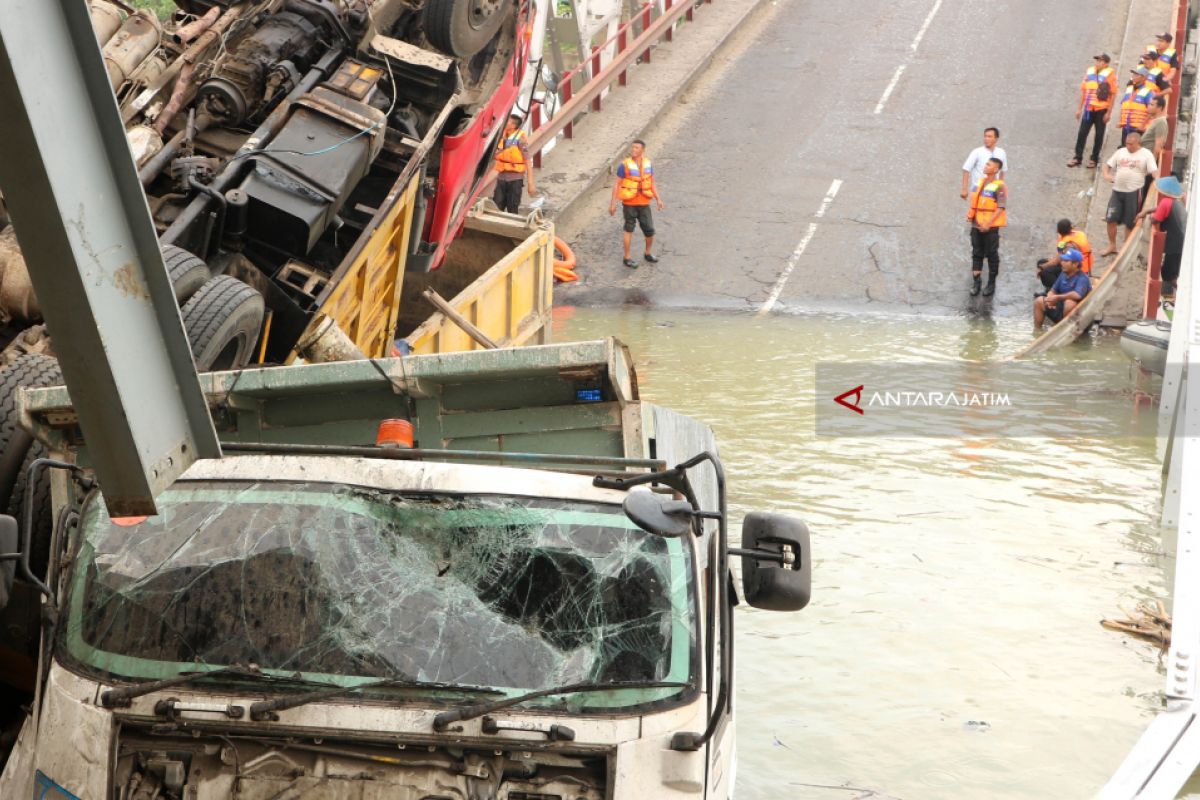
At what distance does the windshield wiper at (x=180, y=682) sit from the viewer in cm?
436

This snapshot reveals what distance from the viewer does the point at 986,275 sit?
1753cm

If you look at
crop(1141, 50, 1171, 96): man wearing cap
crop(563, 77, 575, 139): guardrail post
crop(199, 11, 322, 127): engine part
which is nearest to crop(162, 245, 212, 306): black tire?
crop(199, 11, 322, 127): engine part

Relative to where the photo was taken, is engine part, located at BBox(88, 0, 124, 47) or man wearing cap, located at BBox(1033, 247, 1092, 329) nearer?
engine part, located at BBox(88, 0, 124, 47)

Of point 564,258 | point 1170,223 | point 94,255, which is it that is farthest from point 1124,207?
point 94,255

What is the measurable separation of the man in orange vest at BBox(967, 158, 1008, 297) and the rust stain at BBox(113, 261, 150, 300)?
1404 cm

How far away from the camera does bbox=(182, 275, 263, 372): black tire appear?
756cm

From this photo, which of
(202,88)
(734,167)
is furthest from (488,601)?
(734,167)

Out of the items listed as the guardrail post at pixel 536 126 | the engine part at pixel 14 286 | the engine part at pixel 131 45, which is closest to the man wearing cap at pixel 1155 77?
the guardrail post at pixel 536 126

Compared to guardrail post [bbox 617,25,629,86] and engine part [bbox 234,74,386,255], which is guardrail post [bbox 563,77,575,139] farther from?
engine part [bbox 234,74,386,255]

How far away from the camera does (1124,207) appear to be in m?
17.3

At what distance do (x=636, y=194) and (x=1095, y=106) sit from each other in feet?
20.6

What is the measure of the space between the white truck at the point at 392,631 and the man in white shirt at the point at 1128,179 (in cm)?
1370

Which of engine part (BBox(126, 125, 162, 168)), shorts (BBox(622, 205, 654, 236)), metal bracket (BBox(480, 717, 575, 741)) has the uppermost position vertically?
engine part (BBox(126, 125, 162, 168))

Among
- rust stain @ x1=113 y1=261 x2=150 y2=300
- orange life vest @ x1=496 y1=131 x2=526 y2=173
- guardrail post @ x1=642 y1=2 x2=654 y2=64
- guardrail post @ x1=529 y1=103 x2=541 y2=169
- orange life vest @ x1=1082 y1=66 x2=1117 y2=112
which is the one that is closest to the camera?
rust stain @ x1=113 y1=261 x2=150 y2=300
